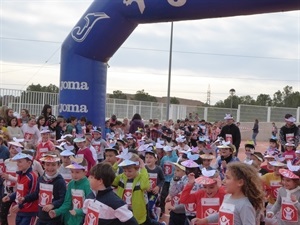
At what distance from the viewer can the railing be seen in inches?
682

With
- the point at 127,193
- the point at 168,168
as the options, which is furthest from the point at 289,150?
the point at 127,193

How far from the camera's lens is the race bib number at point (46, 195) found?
18.7ft

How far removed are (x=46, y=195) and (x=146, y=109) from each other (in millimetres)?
21680

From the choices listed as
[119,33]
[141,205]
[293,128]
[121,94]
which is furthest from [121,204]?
[121,94]

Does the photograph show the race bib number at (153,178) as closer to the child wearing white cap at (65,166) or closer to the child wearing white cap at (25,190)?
the child wearing white cap at (65,166)

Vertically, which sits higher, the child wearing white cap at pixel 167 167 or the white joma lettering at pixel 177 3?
the white joma lettering at pixel 177 3

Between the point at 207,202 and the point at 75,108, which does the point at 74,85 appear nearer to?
the point at 75,108

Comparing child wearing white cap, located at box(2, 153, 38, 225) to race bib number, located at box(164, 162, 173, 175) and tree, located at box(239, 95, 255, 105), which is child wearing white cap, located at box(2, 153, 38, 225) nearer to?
race bib number, located at box(164, 162, 173, 175)

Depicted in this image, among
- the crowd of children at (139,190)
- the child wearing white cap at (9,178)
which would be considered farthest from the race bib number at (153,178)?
the child wearing white cap at (9,178)

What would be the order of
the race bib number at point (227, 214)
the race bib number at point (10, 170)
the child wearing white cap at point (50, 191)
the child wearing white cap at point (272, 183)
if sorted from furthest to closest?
1. the race bib number at point (10, 170)
2. the child wearing white cap at point (272, 183)
3. the child wearing white cap at point (50, 191)
4. the race bib number at point (227, 214)

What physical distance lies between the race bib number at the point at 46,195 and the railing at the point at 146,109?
11133mm

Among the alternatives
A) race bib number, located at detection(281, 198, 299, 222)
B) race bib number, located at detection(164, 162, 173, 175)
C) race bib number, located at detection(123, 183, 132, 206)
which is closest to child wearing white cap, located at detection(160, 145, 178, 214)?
race bib number, located at detection(164, 162, 173, 175)

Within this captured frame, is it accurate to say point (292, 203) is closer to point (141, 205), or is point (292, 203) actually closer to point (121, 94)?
point (141, 205)

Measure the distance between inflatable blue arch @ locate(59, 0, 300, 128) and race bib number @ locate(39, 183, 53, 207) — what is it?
6.63m
